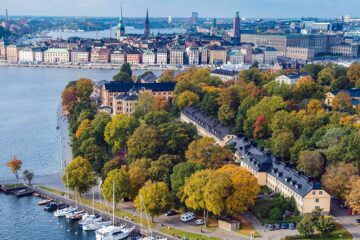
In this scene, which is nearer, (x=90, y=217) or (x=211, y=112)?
(x=90, y=217)

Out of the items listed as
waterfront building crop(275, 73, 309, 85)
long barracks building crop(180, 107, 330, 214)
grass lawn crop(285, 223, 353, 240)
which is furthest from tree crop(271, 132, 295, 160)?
waterfront building crop(275, 73, 309, 85)

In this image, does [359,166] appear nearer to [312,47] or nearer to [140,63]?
[140,63]

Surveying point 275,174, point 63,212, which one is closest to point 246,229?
point 275,174

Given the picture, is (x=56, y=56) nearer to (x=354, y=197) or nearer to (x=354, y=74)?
(x=354, y=74)

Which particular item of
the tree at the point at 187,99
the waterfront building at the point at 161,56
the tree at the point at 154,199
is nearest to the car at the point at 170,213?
the tree at the point at 154,199

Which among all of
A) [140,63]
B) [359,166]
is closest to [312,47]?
[140,63]
